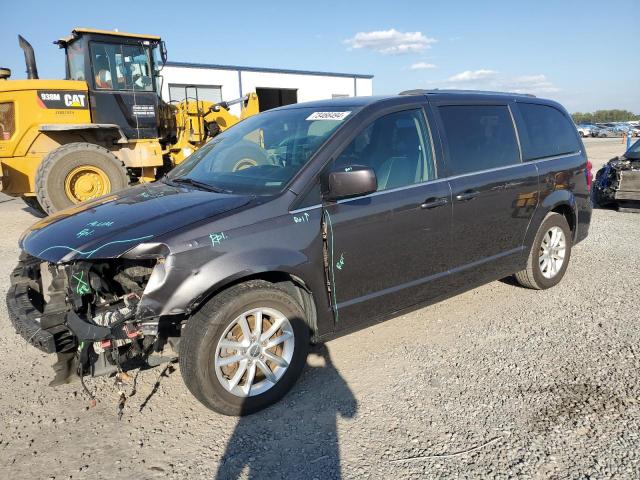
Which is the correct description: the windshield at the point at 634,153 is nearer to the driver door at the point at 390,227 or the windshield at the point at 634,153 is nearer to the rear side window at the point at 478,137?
the rear side window at the point at 478,137

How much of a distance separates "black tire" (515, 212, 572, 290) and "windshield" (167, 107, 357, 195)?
2.38 m

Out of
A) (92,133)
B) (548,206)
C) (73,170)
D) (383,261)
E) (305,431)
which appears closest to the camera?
(305,431)

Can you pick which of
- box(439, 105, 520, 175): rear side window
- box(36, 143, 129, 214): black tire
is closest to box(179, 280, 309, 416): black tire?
box(439, 105, 520, 175): rear side window

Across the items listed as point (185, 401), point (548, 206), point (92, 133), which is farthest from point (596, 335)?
point (92, 133)

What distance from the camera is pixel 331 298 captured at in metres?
3.12

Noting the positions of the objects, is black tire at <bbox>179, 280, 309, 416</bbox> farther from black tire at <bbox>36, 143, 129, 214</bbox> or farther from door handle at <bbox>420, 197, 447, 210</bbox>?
black tire at <bbox>36, 143, 129, 214</bbox>

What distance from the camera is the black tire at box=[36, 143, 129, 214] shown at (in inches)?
301

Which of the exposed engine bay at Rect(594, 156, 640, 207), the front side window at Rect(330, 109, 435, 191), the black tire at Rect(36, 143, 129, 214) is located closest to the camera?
the front side window at Rect(330, 109, 435, 191)

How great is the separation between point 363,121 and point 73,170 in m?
6.36

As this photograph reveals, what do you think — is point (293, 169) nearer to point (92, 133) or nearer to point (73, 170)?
point (73, 170)

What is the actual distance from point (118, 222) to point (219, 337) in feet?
2.96

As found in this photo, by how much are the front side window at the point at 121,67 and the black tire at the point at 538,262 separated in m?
7.76

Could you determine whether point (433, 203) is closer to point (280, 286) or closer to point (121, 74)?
point (280, 286)

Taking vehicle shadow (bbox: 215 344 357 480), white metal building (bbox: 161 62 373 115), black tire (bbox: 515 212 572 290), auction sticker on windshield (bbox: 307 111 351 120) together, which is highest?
white metal building (bbox: 161 62 373 115)
